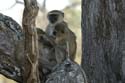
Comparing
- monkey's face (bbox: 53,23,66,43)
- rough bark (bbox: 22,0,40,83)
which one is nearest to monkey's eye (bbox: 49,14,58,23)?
monkey's face (bbox: 53,23,66,43)

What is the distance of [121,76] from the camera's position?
15.1 ft

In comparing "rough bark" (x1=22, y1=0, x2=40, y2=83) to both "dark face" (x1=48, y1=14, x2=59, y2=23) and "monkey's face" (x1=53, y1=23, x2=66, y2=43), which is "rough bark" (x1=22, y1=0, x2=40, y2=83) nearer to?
"monkey's face" (x1=53, y1=23, x2=66, y2=43)

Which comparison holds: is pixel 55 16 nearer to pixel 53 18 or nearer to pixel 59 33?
pixel 53 18

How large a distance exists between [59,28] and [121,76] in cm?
211

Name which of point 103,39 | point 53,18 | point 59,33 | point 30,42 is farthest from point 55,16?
point 30,42

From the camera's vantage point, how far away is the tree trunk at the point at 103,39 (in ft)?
15.1

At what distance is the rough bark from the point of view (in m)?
3.52

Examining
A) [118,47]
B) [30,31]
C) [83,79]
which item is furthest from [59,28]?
[30,31]

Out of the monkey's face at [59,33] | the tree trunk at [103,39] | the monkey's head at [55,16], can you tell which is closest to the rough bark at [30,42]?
the tree trunk at [103,39]

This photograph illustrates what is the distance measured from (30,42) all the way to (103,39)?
1.17 metres

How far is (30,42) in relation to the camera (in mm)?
3709

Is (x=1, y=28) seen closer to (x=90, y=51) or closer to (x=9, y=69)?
(x=9, y=69)

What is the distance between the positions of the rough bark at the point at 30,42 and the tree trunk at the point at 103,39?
3.32 ft

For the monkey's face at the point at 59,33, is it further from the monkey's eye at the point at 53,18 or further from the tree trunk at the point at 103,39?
the tree trunk at the point at 103,39
